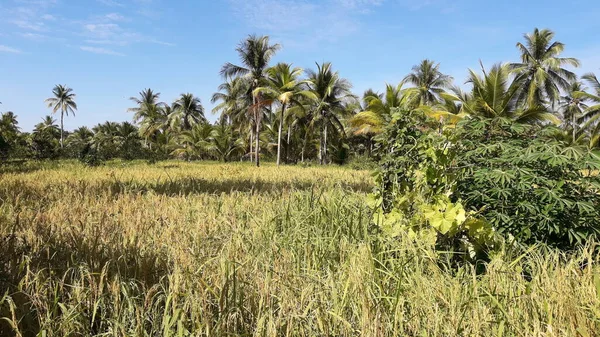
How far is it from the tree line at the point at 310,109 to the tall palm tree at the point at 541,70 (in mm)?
66

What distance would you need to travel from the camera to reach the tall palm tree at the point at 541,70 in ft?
84.9

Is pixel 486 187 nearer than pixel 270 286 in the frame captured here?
No

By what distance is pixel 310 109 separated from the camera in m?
29.8

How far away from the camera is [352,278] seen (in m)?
2.07

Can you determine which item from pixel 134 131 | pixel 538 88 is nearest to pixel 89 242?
pixel 538 88

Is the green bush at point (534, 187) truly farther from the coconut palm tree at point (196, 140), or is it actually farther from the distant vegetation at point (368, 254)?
the coconut palm tree at point (196, 140)

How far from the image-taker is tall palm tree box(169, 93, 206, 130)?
36066 millimetres

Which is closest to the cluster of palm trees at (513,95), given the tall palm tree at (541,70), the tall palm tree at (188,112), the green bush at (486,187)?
the tall palm tree at (541,70)

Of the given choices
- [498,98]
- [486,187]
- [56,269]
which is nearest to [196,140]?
[498,98]

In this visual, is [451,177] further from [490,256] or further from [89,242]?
[89,242]

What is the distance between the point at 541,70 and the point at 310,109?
17725mm

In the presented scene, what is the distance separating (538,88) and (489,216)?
96.1 feet

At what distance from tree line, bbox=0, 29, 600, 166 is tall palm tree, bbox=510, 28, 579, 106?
0.07 m

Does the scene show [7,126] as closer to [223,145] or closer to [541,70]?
[223,145]
